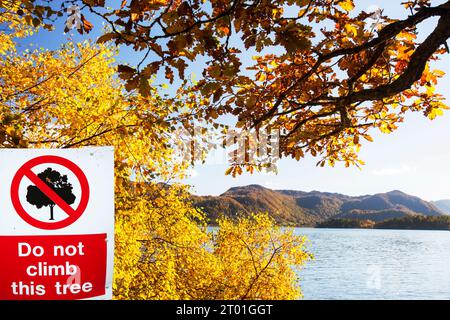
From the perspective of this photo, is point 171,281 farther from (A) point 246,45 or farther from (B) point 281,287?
(A) point 246,45

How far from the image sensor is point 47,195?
284 cm

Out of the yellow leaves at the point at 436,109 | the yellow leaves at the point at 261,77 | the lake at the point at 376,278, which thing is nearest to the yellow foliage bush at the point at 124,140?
the yellow leaves at the point at 261,77

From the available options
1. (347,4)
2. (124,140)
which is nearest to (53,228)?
(347,4)

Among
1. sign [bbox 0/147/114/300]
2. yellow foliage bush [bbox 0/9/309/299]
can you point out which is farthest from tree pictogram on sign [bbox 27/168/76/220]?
yellow foliage bush [bbox 0/9/309/299]

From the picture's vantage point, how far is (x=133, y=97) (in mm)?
10789

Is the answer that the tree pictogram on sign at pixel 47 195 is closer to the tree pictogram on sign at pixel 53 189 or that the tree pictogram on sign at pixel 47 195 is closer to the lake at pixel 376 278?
the tree pictogram on sign at pixel 53 189

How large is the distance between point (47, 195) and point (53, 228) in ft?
0.75

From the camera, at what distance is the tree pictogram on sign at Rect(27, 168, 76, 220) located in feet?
9.42

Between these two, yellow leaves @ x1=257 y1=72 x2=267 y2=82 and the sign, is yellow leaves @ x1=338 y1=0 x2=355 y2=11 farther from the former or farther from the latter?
the sign

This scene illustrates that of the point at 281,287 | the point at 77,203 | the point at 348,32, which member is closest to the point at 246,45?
the point at 348,32

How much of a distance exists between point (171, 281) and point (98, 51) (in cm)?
862

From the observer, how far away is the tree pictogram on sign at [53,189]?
2.87 m

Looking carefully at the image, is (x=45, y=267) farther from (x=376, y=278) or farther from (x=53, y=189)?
(x=376, y=278)
